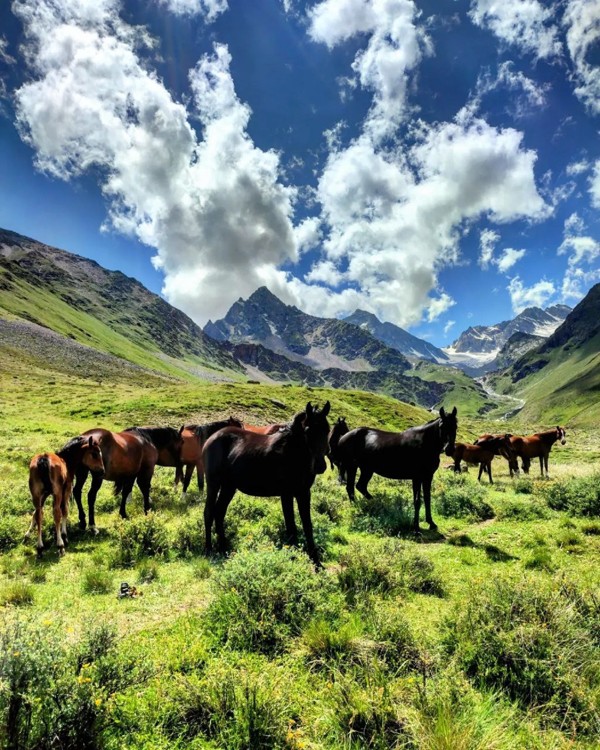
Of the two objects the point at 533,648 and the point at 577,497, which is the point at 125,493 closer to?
the point at 533,648

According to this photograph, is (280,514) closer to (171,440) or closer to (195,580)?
(195,580)

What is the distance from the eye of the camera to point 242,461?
32.4 feet

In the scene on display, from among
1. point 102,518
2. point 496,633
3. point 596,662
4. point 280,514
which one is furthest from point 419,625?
point 102,518

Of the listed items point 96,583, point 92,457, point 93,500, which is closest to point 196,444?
point 93,500

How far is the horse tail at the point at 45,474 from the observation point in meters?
10.0

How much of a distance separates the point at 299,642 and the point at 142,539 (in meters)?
6.07

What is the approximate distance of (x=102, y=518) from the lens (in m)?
13.4

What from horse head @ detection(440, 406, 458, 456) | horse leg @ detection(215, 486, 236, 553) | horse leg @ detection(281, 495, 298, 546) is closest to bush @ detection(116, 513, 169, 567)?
horse leg @ detection(215, 486, 236, 553)

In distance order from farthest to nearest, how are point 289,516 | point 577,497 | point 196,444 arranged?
point 196,444 < point 577,497 < point 289,516

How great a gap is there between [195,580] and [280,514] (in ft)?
17.0

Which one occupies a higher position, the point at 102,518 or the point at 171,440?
the point at 171,440

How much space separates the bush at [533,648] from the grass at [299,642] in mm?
25

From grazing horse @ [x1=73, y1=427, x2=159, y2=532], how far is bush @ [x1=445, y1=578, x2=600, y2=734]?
10.6m

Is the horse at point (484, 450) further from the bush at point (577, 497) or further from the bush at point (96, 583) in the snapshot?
Answer: the bush at point (96, 583)
